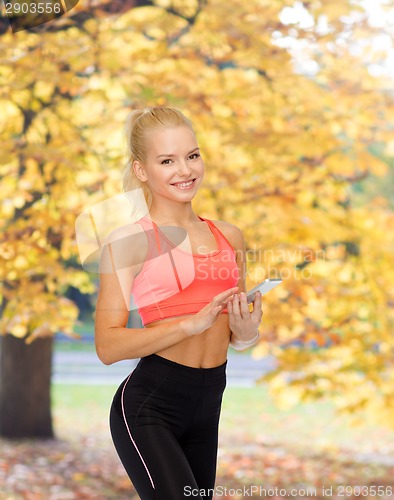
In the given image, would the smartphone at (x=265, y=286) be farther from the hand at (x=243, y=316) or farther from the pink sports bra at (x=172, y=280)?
the pink sports bra at (x=172, y=280)

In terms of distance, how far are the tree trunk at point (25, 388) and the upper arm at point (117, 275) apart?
4.00 m

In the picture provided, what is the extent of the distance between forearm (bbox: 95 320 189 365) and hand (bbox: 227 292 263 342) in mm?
119

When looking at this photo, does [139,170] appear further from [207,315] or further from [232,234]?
[207,315]

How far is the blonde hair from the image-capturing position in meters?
1.81

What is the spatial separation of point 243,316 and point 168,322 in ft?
0.55

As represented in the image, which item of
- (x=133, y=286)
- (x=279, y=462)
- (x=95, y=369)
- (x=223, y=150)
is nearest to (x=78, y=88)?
(x=223, y=150)

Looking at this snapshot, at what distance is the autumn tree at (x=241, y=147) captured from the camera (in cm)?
398

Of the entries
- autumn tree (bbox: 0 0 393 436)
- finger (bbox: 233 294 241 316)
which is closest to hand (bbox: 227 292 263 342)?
finger (bbox: 233 294 241 316)

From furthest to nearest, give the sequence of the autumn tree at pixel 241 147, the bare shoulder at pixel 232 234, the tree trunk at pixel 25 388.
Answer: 1. the tree trunk at pixel 25 388
2. the autumn tree at pixel 241 147
3. the bare shoulder at pixel 232 234

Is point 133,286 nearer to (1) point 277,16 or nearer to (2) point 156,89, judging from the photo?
(2) point 156,89

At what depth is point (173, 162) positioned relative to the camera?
180cm

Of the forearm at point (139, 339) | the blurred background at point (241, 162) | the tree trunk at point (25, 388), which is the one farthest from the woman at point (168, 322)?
the tree trunk at point (25, 388)

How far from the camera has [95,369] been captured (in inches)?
467

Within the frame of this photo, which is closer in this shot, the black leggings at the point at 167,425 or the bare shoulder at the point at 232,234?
the black leggings at the point at 167,425
